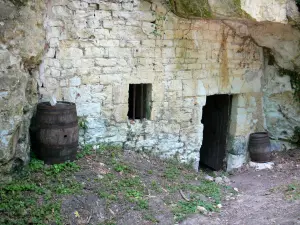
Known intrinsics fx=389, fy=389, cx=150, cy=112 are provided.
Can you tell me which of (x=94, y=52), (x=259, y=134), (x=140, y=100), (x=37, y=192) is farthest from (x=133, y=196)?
(x=259, y=134)

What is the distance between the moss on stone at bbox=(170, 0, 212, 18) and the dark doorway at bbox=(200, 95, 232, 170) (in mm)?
2398

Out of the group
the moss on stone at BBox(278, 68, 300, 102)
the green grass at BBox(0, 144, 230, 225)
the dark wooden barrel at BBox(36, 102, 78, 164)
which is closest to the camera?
the green grass at BBox(0, 144, 230, 225)

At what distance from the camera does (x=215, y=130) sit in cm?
908

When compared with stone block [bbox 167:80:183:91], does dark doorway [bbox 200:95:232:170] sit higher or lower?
lower

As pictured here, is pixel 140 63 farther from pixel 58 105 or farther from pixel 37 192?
pixel 37 192

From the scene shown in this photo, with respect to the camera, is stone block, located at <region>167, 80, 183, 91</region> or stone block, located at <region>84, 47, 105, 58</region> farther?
stone block, located at <region>167, 80, 183, 91</region>

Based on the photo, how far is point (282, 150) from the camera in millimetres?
9031

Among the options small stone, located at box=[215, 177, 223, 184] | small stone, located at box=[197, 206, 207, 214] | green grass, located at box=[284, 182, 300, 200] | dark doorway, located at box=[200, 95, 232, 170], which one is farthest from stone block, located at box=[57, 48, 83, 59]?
green grass, located at box=[284, 182, 300, 200]

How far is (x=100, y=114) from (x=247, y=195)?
9.48 feet

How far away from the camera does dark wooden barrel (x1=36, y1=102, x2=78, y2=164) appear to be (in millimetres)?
5750

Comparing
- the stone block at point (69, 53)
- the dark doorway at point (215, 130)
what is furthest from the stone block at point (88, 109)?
the dark doorway at point (215, 130)

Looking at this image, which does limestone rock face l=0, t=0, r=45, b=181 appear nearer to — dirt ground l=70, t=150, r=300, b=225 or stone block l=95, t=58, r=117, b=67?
stone block l=95, t=58, r=117, b=67

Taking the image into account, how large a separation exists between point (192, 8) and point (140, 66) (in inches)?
52.6

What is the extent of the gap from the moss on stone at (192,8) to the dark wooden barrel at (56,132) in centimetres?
257
